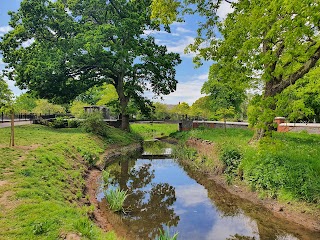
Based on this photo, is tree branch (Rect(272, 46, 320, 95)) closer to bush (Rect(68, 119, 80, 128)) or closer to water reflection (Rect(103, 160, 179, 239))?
water reflection (Rect(103, 160, 179, 239))

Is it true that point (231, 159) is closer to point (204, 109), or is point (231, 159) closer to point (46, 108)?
point (204, 109)

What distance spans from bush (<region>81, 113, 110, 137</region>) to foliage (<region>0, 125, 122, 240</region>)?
9.35 m

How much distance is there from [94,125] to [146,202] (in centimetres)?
1435

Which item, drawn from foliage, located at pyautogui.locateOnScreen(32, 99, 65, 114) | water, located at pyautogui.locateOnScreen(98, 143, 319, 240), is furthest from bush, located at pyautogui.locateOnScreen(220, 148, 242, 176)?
foliage, located at pyautogui.locateOnScreen(32, 99, 65, 114)

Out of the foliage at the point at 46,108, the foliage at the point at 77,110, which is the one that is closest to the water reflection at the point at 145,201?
the foliage at the point at 77,110

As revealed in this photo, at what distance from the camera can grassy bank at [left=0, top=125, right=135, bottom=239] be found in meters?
5.79

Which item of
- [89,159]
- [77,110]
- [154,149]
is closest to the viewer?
[89,159]

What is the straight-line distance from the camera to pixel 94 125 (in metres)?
24.2

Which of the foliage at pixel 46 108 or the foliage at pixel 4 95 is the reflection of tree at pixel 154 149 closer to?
the foliage at pixel 4 95

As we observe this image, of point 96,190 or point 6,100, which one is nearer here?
point 96,190

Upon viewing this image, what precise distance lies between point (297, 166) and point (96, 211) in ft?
22.4

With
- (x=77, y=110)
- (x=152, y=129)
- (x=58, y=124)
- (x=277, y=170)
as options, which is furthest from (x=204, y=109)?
(x=277, y=170)

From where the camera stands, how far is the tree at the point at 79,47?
77.7 feet

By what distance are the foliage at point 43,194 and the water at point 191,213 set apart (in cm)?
161
